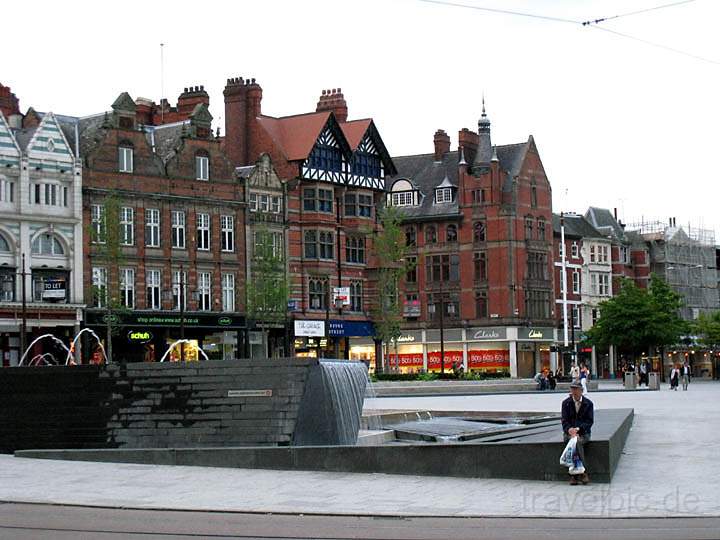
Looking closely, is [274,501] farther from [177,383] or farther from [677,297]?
[677,297]

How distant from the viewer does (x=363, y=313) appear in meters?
82.6

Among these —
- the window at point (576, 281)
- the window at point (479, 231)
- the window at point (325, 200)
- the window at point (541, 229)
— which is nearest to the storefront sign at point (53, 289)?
the window at point (325, 200)

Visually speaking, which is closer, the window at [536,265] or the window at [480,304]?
the window at [480,304]

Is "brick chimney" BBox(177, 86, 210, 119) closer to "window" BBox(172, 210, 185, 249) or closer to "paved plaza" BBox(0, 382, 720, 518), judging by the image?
"window" BBox(172, 210, 185, 249)

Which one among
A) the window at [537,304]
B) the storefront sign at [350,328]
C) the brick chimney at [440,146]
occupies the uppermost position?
the brick chimney at [440,146]

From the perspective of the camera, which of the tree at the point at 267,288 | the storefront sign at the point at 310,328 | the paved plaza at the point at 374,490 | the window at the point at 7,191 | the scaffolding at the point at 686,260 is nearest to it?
the paved plaza at the point at 374,490

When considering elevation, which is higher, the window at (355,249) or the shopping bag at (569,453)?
the window at (355,249)

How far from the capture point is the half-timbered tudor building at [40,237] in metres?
63.2

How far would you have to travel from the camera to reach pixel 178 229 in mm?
71438

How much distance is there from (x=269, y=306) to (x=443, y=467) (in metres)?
50.0

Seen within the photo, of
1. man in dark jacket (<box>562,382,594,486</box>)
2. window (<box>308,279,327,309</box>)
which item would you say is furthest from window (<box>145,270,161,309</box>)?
man in dark jacket (<box>562,382,594,486</box>)

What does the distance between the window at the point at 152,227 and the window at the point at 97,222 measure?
10.9 ft

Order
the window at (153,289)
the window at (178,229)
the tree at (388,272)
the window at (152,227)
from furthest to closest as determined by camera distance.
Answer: the tree at (388,272)
the window at (178,229)
the window at (152,227)
the window at (153,289)

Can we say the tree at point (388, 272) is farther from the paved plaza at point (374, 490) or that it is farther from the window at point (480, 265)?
the paved plaza at point (374, 490)
